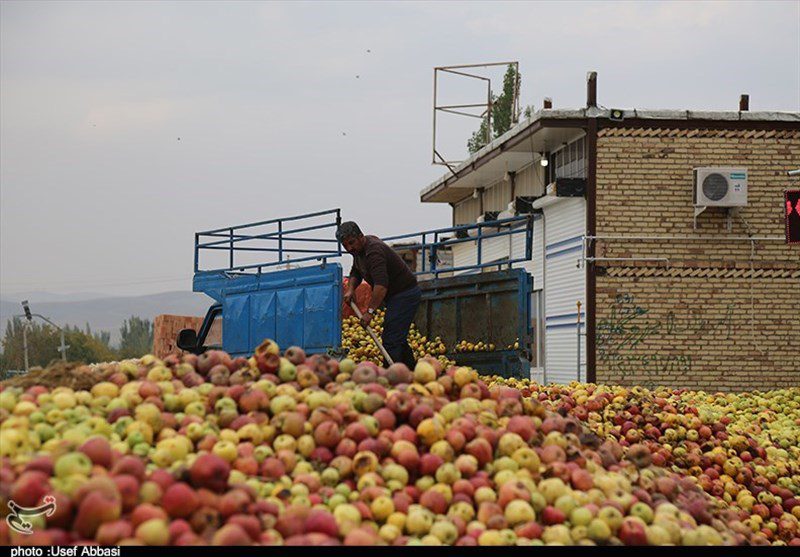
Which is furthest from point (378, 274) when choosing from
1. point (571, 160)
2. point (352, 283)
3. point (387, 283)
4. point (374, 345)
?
point (571, 160)

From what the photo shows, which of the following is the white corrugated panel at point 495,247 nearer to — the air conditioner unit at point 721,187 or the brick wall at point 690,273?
the brick wall at point 690,273

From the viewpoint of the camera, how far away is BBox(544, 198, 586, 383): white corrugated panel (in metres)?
21.2

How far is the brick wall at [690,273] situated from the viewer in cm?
2038

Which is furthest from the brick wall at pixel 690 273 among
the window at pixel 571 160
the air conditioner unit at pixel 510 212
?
the air conditioner unit at pixel 510 212

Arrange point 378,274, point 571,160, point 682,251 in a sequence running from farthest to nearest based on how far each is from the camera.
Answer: point 571,160 → point 682,251 → point 378,274

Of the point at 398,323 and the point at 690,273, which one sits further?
the point at 690,273

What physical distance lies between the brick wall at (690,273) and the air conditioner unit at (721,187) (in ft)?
1.81

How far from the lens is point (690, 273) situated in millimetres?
20547

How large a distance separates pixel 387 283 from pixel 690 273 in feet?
35.3

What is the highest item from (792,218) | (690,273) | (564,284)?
(792,218)

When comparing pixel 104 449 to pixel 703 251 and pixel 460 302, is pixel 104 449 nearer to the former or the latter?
pixel 460 302

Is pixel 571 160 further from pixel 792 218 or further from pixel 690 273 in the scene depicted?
pixel 792 218

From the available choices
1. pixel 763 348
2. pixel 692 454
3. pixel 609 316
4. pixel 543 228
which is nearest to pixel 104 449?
pixel 692 454

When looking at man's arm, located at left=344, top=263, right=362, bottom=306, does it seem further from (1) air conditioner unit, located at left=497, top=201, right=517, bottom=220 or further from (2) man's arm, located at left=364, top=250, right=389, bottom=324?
(1) air conditioner unit, located at left=497, top=201, right=517, bottom=220
